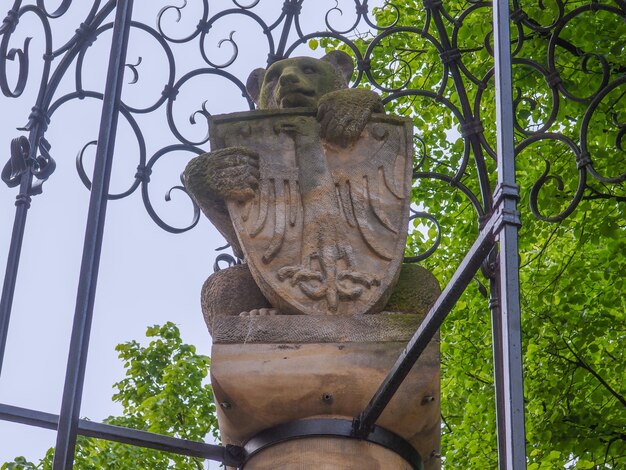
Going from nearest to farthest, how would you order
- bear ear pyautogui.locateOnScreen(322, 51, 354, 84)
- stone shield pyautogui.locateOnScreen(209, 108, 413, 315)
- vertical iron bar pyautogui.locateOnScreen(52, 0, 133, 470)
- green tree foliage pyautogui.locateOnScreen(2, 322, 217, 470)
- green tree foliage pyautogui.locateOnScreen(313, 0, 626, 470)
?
vertical iron bar pyautogui.locateOnScreen(52, 0, 133, 470) → stone shield pyautogui.locateOnScreen(209, 108, 413, 315) → bear ear pyautogui.locateOnScreen(322, 51, 354, 84) → green tree foliage pyautogui.locateOnScreen(313, 0, 626, 470) → green tree foliage pyautogui.locateOnScreen(2, 322, 217, 470)

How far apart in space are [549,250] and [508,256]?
5652 mm

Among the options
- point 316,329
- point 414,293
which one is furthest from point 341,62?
point 316,329

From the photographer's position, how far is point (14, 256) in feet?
→ 15.3

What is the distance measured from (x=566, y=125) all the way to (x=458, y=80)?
3.24 meters

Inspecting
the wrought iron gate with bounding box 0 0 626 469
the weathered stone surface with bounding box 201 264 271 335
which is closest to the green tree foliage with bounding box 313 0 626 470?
the wrought iron gate with bounding box 0 0 626 469

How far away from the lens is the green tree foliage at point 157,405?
8719 mm

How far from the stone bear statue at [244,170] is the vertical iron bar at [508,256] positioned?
1.03 meters

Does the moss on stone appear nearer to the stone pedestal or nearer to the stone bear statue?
the stone pedestal

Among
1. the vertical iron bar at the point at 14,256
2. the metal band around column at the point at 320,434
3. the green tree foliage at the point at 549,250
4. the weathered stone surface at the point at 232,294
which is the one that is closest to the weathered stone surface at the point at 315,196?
the weathered stone surface at the point at 232,294

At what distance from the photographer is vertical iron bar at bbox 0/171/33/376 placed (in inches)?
177

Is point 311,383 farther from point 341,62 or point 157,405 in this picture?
point 157,405

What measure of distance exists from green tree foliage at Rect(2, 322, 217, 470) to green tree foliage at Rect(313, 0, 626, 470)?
1.70m

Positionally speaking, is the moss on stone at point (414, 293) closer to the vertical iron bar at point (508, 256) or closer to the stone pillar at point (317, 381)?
the stone pillar at point (317, 381)

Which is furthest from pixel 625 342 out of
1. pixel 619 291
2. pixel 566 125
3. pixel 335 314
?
pixel 335 314
